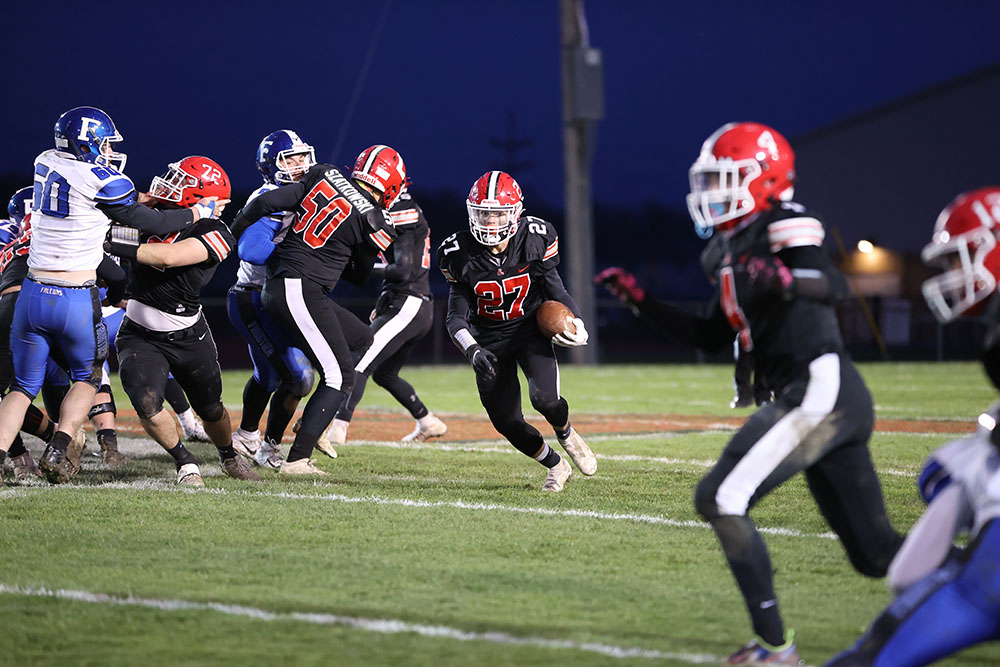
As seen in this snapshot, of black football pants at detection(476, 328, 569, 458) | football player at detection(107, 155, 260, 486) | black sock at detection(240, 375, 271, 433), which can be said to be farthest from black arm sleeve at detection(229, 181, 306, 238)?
black sock at detection(240, 375, 271, 433)

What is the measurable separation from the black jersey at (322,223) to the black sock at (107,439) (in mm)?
1671

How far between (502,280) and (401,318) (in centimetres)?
252

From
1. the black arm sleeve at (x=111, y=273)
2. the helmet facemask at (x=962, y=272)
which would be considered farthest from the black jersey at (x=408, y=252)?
the helmet facemask at (x=962, y=272)

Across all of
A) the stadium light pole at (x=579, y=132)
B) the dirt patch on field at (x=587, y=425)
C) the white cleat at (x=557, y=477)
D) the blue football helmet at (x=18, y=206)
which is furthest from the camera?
the stadium light pole at (x=579, y=132)

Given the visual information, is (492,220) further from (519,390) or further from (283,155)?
(283,155)

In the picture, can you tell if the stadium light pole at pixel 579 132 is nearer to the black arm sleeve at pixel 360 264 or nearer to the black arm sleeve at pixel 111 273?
the black arm sleeve at pixel 360 264

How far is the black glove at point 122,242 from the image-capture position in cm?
674

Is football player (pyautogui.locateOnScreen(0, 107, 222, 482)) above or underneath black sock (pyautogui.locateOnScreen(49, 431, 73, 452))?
above

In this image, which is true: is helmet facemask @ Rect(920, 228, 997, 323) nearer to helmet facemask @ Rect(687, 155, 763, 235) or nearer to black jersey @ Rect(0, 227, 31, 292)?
helmet facemask @ Rect(687, 155, 763, 235)

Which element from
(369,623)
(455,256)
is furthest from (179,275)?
(369,623)

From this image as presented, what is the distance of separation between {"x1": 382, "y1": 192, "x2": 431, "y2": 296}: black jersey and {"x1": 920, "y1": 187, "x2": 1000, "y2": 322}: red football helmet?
18.7ft

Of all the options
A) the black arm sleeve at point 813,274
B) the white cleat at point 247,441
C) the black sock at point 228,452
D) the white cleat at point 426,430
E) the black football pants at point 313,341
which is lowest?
the white cleat at point 426,430

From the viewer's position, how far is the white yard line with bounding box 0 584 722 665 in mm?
3660

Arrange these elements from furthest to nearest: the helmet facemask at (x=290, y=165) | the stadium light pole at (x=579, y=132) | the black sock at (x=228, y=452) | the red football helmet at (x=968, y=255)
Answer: the stadium light pole at (x=579, y=132) < the helmet facemask at (x=290, y=165) < the black sock at (x=228, y=452) < the red football helmet at (x=968, y=255)
